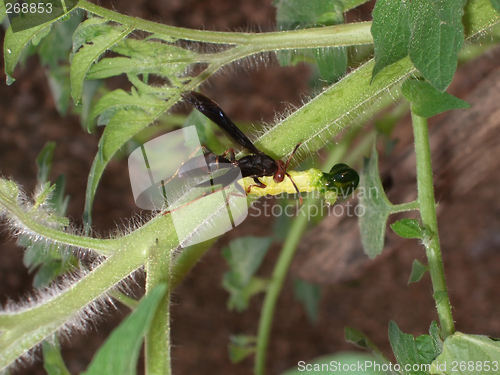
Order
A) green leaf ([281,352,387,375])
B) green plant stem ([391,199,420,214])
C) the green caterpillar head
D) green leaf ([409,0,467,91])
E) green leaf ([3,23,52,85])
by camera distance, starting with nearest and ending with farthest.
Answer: green leaf ([281,352,387,375]) < green leaf ([409,0,467,91]) < green leaf ([3,23,52,85]) < green plant stem ([391,199,420,214]) < the green caterpillar head

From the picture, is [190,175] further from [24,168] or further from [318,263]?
[24,168]

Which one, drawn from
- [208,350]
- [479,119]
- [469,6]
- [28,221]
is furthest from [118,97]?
[208,350]

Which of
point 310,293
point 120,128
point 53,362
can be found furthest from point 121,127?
point 310,293

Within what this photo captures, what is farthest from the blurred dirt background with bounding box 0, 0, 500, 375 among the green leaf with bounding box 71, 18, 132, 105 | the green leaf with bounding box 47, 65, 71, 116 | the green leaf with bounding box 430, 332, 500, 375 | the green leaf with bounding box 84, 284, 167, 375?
the green leaf with bounding box 84, 284, 167, 375

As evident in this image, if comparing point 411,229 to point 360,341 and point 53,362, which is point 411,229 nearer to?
point 360,341

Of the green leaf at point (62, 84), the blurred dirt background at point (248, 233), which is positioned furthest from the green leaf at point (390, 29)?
the blurred dirt background at point (248, 233)

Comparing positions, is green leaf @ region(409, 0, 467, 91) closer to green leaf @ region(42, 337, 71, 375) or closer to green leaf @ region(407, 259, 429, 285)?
green leaf @ region(407, 259, 429, 285)
